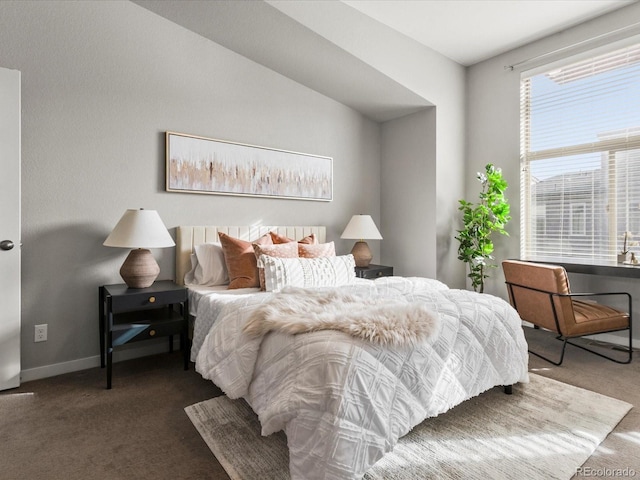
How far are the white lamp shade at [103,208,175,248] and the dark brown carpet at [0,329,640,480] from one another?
0.96 m

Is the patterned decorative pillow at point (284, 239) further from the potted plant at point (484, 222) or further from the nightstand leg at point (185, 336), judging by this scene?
the potted plant at point (484, 222)

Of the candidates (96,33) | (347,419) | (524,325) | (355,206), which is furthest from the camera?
(355,206)

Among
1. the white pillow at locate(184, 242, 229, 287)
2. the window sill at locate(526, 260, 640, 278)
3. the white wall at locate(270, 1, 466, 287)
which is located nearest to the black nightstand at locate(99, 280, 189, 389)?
the white pillow at locate(184, 242, 229, 287)

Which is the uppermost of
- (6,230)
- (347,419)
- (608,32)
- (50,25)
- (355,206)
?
(608,32)

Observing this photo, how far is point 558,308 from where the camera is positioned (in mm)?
2842

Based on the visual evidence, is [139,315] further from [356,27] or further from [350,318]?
[356,27]

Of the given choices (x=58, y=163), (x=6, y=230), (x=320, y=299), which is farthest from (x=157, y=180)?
(x=320, y=299)

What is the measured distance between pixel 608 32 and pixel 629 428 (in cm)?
343

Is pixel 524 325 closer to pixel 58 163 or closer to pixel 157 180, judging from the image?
pixel 157 180

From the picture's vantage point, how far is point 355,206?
457 cm

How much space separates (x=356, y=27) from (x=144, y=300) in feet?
9.55

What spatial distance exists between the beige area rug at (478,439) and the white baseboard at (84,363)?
116 cm

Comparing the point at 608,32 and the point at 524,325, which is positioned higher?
the point at 608,32

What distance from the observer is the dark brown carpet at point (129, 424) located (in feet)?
5.48
